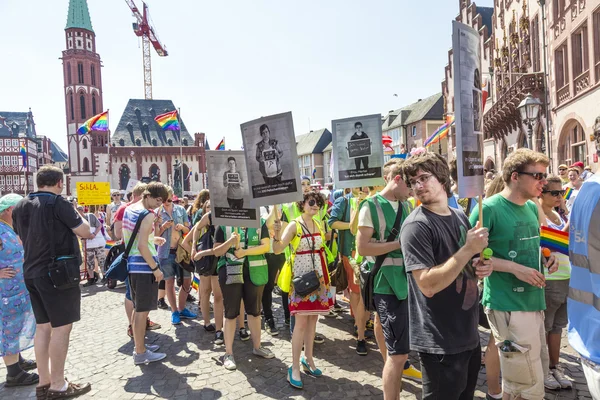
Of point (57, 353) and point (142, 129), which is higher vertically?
point (142, 129)

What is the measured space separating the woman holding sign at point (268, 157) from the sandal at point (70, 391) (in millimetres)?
2918

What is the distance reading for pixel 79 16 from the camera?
7756 cm

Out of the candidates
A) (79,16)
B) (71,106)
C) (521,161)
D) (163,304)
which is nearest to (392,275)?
(521,161)

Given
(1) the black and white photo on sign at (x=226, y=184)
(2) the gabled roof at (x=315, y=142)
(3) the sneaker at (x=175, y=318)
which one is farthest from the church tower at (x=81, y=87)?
(1) the black and white photo on sign at (x=226, y=184)

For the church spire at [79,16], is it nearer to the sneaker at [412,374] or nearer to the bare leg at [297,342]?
the bare leg at [297,342]

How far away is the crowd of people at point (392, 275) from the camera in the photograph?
240cm

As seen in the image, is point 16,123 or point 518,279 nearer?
point 518,279

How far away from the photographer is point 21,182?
262ft

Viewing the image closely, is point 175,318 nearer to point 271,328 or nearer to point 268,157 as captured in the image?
point 271,328

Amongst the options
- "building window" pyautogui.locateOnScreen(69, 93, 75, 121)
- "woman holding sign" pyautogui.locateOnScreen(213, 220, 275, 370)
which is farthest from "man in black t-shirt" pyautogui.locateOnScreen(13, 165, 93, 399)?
"building window" pyautogui.locateOnScreen(69, 93, 75, 121)

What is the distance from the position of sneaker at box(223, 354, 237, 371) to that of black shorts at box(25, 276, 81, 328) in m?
1.67

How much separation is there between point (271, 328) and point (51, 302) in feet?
9.86

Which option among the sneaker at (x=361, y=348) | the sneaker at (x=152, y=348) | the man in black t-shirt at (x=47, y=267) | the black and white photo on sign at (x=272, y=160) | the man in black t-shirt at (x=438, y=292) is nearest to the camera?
the man in black t-shirt at (x=438, y=292)

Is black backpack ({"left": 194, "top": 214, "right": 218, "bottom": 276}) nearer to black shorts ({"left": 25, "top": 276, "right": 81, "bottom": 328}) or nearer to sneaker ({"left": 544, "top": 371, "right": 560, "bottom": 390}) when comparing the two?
black shorts ({"left": 25, "top": 276, "right": 81, "bottom": 328})
